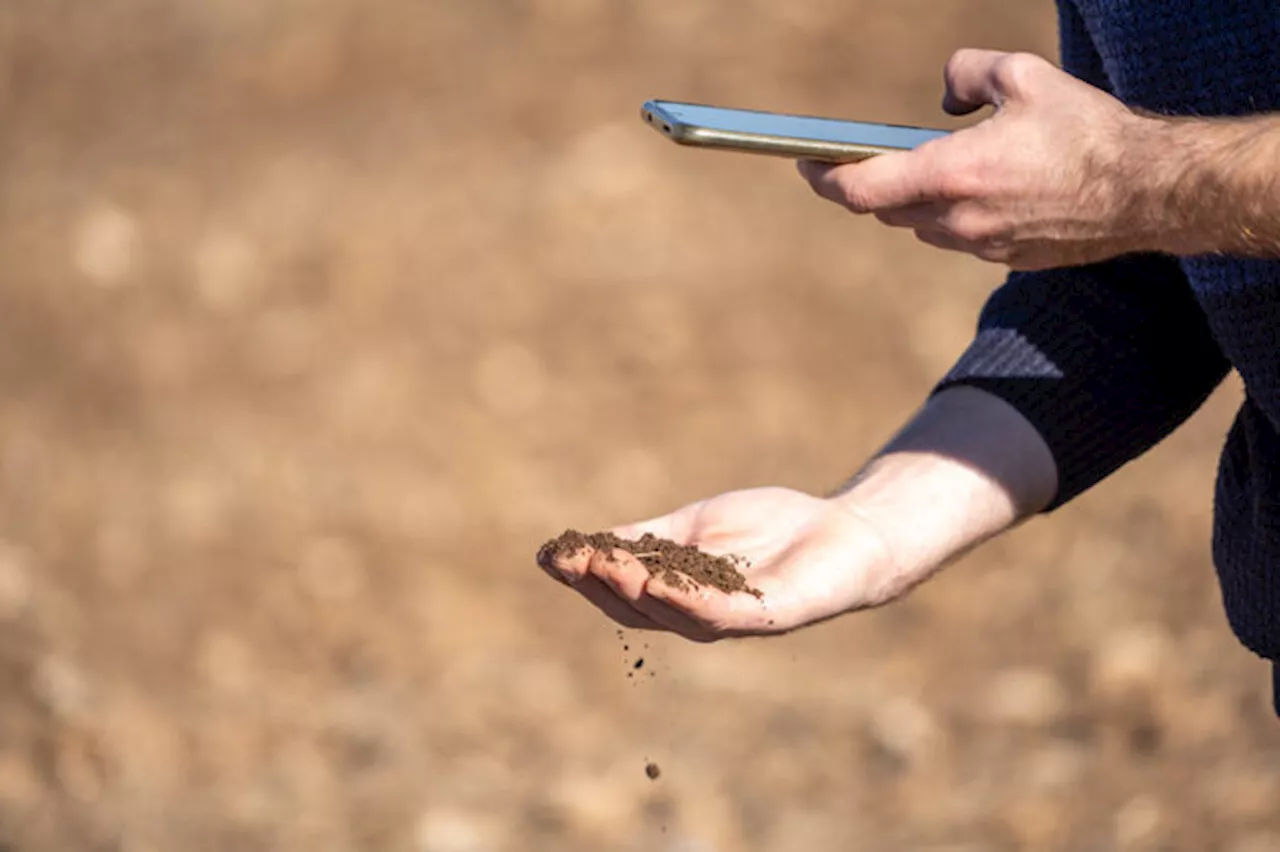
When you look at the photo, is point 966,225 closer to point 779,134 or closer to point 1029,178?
point 1029,178

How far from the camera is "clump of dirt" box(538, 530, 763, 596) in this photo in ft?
4.29

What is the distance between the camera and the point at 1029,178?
1227 mm

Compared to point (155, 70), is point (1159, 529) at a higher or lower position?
lower

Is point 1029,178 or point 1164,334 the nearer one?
point 1029,178

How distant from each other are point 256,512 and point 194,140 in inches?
54.1

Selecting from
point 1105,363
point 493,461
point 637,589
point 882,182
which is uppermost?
point 493,461

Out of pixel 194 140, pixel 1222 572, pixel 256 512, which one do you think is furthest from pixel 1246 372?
pixel 194 140

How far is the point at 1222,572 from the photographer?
148 cm

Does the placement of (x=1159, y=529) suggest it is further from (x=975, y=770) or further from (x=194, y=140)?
(x=194, y=140)

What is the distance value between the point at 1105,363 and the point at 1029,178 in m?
0.38

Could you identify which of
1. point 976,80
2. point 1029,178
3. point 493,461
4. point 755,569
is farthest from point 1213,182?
point 493,461

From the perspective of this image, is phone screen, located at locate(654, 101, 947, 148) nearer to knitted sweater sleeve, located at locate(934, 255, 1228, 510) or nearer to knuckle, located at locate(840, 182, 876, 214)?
knuckle, located at locate(840, 182, 876, 214)

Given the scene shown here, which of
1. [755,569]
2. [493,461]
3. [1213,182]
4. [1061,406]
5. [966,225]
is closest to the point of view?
[1213,182]

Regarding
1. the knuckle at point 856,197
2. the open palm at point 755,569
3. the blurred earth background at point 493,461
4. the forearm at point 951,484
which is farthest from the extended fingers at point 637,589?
the blurred earth background at point 493,461
